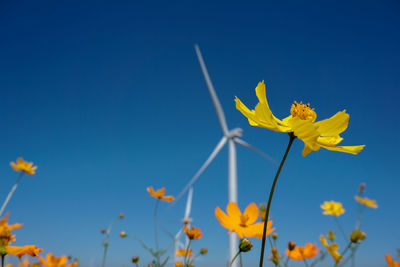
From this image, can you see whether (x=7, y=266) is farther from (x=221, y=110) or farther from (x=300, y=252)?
(x=221, y=110)

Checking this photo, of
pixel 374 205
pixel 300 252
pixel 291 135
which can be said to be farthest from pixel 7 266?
pixel 374 205

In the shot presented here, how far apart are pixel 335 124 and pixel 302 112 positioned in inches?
6.7

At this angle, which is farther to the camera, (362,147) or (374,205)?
(374,205)

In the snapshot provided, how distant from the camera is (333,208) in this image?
10.3ft

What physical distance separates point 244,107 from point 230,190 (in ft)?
17.1

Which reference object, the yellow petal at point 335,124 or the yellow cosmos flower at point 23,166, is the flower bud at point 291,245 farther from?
the yellow cosmos flower at point 23,166

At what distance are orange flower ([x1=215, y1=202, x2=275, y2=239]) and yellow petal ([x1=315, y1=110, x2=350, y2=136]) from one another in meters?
0.29

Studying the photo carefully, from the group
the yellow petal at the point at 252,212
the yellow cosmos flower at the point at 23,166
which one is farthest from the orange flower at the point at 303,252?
the yellow cosmos flower at the point at 23,166

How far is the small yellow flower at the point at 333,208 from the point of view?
309 centimetres

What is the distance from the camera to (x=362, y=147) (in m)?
0.69

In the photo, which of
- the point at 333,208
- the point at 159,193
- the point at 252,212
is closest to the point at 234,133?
the point at 333,208

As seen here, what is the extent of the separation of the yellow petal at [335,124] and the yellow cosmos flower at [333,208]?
9.02 feet

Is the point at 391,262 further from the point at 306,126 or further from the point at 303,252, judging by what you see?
the point at 303,252

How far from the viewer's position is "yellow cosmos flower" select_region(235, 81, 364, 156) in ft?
2.22
